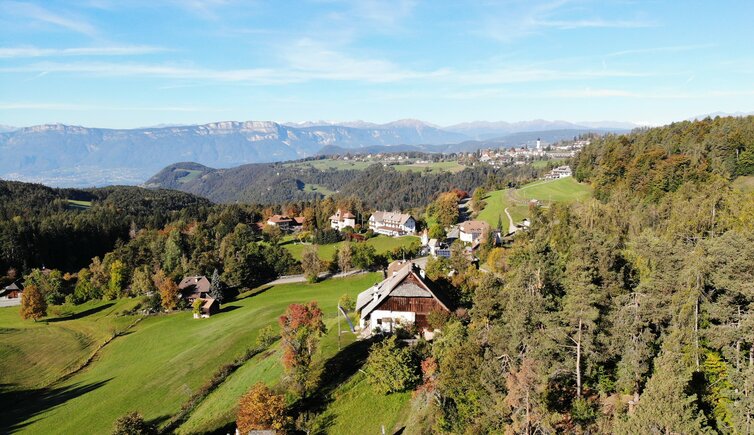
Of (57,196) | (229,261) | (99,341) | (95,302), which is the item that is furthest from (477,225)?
(57,196)

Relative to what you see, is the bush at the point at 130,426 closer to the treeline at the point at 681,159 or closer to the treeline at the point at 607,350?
the treeline at the point at 607,350

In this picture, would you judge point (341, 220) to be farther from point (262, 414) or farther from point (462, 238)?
point (262, 414)

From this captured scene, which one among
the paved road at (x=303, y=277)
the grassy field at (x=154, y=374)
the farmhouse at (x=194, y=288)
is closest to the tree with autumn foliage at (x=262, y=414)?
the grassy field at (x=154, y=374)

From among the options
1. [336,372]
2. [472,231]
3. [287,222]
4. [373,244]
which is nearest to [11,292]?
[287,222]

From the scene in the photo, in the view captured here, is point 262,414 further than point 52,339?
No

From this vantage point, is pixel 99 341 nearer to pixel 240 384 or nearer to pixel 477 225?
pixel 240 384
